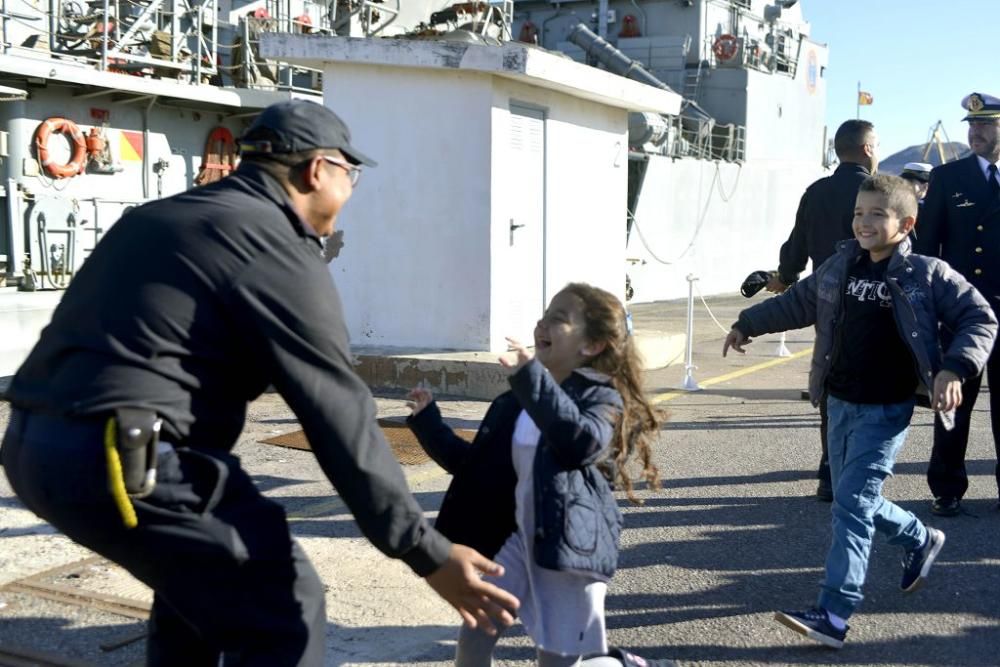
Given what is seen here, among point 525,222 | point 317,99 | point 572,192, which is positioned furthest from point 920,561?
point 317,99

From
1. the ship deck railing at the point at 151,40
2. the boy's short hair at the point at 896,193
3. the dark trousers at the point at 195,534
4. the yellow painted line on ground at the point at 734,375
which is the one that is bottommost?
the yellow painted line on ground at the point at 734,375

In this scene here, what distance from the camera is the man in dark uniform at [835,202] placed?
668 centimetres

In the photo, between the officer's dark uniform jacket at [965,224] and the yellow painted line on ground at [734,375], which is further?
the yellow painted line on ground at [734,375]

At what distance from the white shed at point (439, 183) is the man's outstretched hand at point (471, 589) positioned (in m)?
7.54

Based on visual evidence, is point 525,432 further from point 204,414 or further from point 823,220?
point 823,220

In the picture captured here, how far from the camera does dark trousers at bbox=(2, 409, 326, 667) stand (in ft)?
7.57

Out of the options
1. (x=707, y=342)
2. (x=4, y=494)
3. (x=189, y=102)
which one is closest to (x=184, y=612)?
(x=4, y=494)

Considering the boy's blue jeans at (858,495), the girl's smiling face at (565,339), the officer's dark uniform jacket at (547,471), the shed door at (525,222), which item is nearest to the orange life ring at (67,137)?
the shed door at (525,222)

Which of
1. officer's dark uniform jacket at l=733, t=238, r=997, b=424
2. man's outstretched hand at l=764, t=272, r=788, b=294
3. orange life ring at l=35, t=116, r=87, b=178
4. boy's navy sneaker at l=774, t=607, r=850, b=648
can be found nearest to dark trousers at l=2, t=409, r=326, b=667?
boy's navy sneaker at l=774, t=607, r=850, b=648

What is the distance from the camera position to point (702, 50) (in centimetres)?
2700

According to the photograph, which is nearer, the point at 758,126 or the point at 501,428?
the point at 501,428

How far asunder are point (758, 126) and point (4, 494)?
2366 cm

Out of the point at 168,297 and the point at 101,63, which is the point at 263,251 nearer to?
the point at 168,297

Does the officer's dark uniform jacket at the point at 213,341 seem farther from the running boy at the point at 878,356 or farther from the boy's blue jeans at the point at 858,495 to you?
the running boy at the point at 878,356
